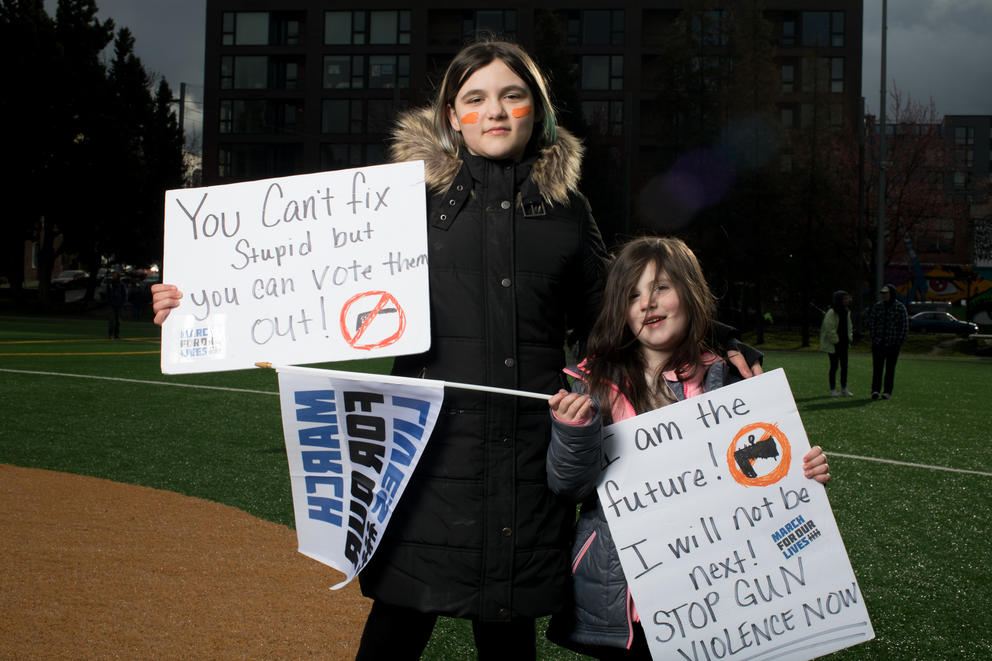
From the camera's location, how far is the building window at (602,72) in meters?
55.7

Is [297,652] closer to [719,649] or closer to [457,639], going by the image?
[457,639]

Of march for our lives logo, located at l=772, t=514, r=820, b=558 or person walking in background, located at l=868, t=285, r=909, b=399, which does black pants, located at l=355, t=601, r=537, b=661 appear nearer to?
march for our lives logo, located at l=772, t=514, r=820, b=558

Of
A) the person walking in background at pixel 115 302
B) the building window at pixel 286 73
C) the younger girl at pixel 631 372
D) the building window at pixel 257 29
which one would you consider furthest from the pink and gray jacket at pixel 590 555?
the building window at pixel 257 29

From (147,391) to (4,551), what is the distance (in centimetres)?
773

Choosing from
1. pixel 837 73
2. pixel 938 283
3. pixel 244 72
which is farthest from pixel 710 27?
pixel 244 72

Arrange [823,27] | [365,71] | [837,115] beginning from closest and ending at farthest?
[837,115], [823,27], [365,71]

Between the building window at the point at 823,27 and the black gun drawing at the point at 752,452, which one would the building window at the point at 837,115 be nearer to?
the building window at the point at 823,27

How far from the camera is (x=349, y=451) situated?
2.31 meters

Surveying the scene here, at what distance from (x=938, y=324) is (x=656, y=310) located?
44.9 m

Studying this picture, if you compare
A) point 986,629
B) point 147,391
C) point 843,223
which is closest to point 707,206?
point 843,223

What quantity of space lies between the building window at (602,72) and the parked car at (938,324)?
76.4 ft

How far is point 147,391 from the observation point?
40.1 feet

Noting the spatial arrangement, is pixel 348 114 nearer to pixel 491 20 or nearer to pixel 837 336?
pixel 491 20

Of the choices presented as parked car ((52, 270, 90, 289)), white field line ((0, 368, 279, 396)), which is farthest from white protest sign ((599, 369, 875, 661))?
parked car ((52, 270, 90, 289))
